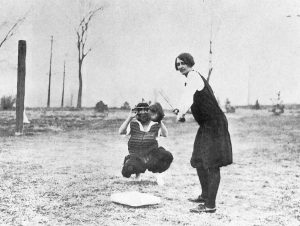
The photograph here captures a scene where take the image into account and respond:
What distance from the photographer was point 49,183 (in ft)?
21.4

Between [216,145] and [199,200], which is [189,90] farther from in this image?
[199,200]

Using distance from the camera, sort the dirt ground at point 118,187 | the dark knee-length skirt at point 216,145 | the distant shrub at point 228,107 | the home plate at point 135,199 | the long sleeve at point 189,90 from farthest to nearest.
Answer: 1. the distant shrub at point 228,107
2. the home plate at point 135,199
3. the dark knee-length skirt at point 216,145
4. the dirt ground at point 118,187
5. the long sleeve at point 189,90

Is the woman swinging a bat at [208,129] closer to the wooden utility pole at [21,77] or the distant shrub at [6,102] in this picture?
the wooden utility pole at [21,77]

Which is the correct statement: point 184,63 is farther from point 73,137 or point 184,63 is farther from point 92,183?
point 73,137

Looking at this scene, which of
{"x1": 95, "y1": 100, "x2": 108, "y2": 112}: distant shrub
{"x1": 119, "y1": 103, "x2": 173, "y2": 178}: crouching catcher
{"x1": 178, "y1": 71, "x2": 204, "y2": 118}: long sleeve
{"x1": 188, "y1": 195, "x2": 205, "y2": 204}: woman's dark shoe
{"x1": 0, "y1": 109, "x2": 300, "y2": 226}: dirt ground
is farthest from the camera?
{"x1": 95, "y1": 100, "x2": 108, "y2": 112}: distant shrub

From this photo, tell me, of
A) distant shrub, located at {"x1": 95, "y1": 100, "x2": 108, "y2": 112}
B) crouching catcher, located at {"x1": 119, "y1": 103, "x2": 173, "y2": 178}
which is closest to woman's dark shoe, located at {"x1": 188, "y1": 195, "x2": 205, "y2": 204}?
crouching catcher, located at {"x1": 119, "y1": 103, "x2": 173, "y2": 178}

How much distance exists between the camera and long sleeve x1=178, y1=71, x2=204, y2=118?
15.1 ft

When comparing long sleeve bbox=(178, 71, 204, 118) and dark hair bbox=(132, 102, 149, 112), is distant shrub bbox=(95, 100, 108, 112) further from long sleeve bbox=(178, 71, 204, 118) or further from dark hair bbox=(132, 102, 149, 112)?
long sleeve bbox=(178, 71, 204, 118)

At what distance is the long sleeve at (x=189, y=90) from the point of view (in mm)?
4605

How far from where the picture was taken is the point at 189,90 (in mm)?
4684

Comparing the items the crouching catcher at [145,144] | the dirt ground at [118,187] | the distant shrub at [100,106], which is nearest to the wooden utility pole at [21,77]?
the dirt ground at [118,187]

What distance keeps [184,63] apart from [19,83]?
30.9ft

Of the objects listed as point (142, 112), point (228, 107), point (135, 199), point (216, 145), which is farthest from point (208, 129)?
point (228, 107)

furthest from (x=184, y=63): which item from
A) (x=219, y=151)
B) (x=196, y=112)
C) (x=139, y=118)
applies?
(x=139, y=118)
